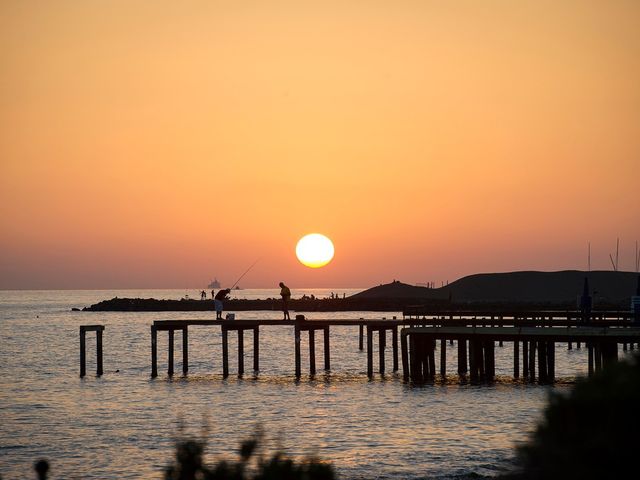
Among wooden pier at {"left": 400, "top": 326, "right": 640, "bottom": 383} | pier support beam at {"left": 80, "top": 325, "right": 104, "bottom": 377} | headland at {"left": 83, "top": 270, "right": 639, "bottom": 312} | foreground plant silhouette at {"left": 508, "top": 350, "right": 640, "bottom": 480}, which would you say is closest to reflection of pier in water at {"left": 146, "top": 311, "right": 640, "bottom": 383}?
wooden pier at {"left": 400, "top": 326, "right": 640, "bottom": 383}

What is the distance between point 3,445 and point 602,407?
2571 cm

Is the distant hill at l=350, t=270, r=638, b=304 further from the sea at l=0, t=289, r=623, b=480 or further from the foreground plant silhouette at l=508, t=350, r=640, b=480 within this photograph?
the foreground plant silhouette at l=508, t=350, r=640, b=480

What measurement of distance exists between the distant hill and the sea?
112m

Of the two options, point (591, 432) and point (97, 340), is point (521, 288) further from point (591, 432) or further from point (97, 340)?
point (591, 432)

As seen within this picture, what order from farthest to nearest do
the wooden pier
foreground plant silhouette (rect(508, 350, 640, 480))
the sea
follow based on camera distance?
the wooden pier → the sea → foreground plant silhouette (rect(508, 350, 640, 480))

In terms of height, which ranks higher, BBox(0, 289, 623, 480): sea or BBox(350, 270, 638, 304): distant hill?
BBox(350, 270, 638, 304): distant hill

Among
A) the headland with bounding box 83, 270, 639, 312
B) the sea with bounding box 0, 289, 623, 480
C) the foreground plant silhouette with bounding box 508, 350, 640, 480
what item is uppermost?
the headland with bounding box 83, 270, 639, 312

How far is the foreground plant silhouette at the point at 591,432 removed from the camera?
27.1ft

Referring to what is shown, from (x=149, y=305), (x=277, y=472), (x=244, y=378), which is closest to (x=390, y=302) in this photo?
(x=149, y=305)

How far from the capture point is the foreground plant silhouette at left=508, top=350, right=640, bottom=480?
8.27 meters

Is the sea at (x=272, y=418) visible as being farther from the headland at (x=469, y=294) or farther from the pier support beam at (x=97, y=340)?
the headland at (x=469, y=294)

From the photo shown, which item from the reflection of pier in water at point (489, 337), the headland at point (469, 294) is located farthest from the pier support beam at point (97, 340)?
the headland at point (469, 294)

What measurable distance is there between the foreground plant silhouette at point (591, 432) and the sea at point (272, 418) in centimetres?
66

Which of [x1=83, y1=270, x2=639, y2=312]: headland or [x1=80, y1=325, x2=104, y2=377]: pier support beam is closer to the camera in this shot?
[x1=80, y1=325, x2=104, y2=377]: pier support beam
